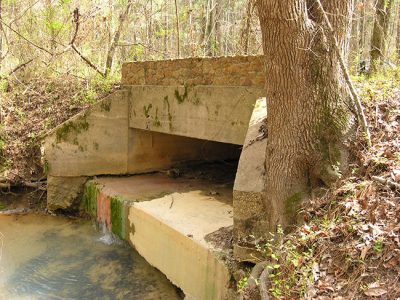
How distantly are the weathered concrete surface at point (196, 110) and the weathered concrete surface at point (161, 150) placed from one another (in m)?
0.48

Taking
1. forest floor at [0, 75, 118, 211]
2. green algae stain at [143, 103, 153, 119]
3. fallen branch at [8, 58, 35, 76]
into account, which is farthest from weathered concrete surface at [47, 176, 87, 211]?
fallen branch at [8, 58, 35, 76]

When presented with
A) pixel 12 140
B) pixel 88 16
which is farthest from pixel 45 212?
pixel 88 16

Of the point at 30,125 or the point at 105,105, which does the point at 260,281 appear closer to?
the point at 105,105

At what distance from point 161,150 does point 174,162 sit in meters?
0.44

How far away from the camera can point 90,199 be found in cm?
773

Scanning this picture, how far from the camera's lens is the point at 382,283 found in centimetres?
259

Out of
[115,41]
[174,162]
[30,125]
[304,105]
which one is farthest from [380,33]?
[30,125]

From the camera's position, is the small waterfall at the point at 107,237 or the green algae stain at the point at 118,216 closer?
the green algae stain at the point at 118,216

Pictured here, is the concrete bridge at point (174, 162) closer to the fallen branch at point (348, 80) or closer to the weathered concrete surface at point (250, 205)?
the weathered concrete surface at point (250, 205)

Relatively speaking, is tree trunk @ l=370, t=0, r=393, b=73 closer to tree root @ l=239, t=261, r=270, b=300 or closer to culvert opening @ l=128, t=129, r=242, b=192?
culvert opening @ l=128, t=129, r=242, b=192

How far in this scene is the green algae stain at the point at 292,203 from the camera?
3.73 meters

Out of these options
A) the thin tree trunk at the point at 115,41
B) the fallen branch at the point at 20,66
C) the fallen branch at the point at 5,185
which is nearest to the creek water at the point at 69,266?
the fallen branch at the point at 5,185

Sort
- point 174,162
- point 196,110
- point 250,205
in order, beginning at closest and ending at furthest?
point 250,205 → point 196,110 → point 174,162

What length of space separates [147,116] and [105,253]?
2784 mm
